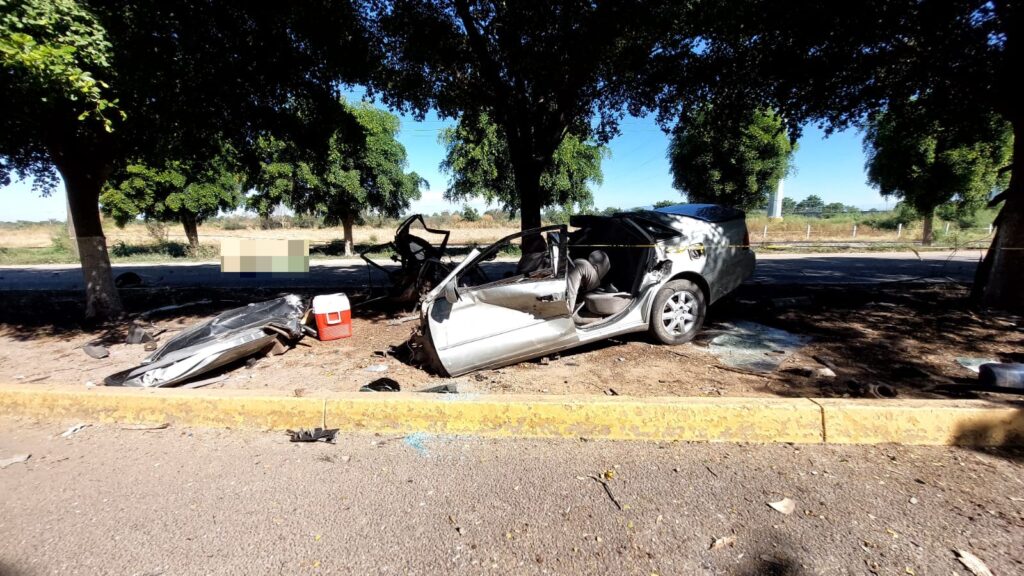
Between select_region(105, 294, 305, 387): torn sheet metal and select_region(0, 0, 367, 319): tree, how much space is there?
84.8 inches

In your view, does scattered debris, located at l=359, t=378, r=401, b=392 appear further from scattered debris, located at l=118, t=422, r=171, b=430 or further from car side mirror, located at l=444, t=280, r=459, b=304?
scattered debris, located at l=118, t=422, r=171, b=430

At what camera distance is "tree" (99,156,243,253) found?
20.1 metres

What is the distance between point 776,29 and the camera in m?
6.43

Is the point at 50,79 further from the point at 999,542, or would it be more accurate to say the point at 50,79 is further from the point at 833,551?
the point at 999,542

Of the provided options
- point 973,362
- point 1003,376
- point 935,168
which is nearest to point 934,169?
point 935,168

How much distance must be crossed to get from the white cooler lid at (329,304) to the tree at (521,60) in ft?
12.6

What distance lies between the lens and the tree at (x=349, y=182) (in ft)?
69.7

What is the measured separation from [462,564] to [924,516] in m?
2.28

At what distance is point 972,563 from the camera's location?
1.99m

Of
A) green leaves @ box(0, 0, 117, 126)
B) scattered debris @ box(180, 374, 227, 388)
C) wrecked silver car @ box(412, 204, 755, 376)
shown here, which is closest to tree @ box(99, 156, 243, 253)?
green leaves @ box(0, 0, 117, 126)

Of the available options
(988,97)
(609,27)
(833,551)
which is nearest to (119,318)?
(609,27)

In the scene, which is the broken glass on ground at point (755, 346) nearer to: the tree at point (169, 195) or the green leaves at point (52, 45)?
the green leaves at point (52, 45)

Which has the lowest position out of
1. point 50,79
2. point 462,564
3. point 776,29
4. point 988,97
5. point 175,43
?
point 462,564

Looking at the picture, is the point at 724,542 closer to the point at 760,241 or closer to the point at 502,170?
the point at 502,170
